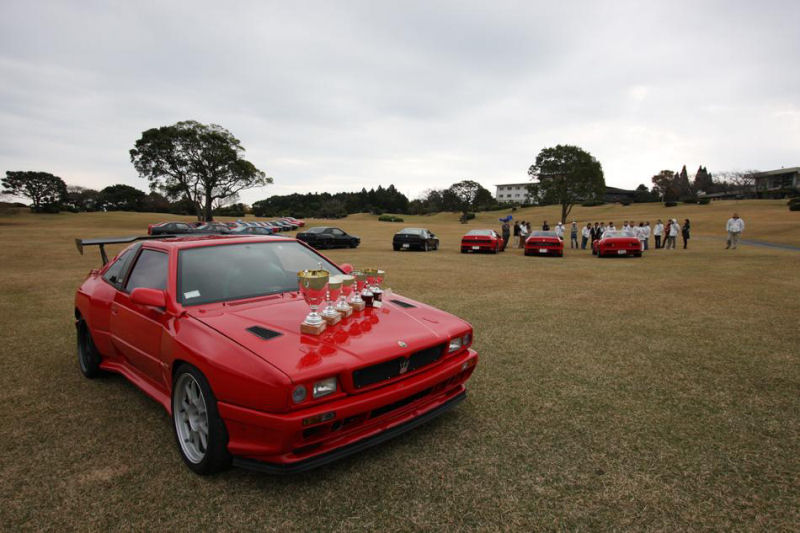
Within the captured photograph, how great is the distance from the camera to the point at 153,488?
7.87 feet

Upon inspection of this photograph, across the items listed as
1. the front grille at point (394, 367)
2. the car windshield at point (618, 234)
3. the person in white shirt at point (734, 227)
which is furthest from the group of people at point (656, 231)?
the front grille at point (394, 367)

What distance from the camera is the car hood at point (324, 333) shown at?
230 cm

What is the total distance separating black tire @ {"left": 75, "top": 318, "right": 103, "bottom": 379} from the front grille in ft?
10.1

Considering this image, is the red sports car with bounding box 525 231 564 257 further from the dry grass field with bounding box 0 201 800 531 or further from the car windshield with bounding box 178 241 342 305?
the car windshield with bounding box 178 241 342 305

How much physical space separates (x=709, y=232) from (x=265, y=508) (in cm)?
4322

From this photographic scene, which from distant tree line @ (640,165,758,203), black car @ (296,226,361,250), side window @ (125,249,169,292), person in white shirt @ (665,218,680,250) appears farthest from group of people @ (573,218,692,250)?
distant tree line @ (640,165,758,203)

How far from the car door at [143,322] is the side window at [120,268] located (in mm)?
129

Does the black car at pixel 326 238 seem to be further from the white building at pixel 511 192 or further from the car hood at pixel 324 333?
the white building at pixel 511 192

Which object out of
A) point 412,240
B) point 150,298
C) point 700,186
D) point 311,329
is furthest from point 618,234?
point 700,186

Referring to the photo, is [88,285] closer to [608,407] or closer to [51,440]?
[51,440]

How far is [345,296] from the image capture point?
3.12 meters

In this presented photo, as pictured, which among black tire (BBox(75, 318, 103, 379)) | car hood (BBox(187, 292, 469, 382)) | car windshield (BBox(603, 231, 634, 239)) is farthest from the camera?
car windshield (BBox(603, 231, 634, 239))

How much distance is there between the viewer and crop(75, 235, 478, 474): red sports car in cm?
222

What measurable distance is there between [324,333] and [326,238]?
845 inches
